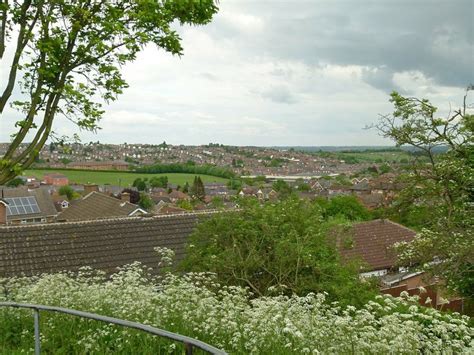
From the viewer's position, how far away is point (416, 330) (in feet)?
17.2

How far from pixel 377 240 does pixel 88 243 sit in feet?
57.9

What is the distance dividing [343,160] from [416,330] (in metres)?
172

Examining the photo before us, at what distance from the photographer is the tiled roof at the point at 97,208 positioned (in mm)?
36250

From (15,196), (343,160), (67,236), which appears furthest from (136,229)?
(343,160)

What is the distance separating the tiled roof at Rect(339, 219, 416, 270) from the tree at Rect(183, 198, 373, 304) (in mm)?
13542

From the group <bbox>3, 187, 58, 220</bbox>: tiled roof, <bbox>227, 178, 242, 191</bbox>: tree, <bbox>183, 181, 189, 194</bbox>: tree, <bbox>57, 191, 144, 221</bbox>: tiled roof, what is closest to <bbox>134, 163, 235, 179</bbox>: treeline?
<bbox>227, 178, 242, 191</bbox>: tree

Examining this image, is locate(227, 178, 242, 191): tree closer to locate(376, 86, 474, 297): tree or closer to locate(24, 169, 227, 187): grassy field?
locate(24, 169, 227, 187): grassy field

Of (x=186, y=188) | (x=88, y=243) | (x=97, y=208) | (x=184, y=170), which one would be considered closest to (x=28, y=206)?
(x=97, y=208)

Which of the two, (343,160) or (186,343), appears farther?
(343,160)

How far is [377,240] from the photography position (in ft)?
91.1

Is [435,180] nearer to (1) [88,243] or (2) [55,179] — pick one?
(1) [88,243]

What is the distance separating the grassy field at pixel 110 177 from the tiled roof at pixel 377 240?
81.9m

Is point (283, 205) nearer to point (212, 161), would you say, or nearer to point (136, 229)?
point (136, 229)

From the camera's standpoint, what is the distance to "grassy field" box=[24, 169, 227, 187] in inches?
4240
